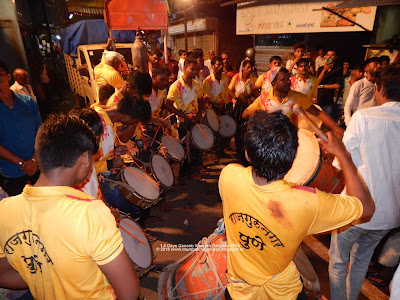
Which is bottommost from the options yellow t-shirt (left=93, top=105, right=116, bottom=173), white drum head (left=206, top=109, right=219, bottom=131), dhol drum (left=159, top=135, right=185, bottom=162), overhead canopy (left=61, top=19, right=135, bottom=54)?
dhol drum (left=159, top=135, right=185, bottom=162)

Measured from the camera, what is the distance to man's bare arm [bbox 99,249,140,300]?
3.96 ft

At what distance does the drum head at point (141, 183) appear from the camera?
2924 mm

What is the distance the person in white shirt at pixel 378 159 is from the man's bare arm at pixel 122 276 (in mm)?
1868

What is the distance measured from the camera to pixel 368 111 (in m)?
2.05

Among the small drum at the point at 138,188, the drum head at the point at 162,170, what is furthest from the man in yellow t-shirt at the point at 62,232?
the drum head at the point at 162,170

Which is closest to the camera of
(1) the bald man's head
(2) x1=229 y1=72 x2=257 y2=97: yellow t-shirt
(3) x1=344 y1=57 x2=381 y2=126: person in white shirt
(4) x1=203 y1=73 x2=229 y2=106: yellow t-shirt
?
(3) x1=344 y1=57 x2=381 y2=126: person in white shirt

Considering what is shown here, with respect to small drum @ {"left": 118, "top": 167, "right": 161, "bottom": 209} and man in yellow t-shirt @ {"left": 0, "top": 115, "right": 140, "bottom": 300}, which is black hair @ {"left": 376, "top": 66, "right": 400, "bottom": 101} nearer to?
man in yellow t-shirt @ {"left": 0, "top": 115, "right": 140, "bottom": 300}

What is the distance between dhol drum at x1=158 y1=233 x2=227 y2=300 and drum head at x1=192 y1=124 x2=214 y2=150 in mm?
2658

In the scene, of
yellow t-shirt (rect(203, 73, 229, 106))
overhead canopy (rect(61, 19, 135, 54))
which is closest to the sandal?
yellow t-shirt (rect(203, 73, 229, 106))

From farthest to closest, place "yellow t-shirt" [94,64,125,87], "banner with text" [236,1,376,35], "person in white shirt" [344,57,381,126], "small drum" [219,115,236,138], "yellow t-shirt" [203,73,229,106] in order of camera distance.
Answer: "banner with text" [236,1,376,35] < "yellow t-shirt" [203,73,229,106] < "yellow t-shirt" [94,64,125,87] < "small drum" [219,115,236,138] < "person in white shirt" [344,57,381,126]

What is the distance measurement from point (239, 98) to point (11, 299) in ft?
19.4

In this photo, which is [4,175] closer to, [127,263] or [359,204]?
[127,263]

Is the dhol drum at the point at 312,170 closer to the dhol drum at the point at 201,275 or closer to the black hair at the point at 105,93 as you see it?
the dhol drum at the point at 201,275

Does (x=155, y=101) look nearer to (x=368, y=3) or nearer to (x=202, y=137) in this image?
(x=202, y=137)
